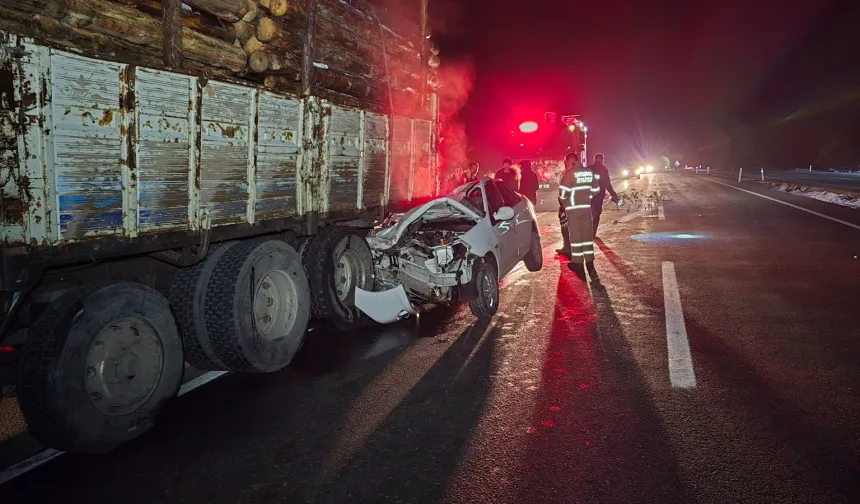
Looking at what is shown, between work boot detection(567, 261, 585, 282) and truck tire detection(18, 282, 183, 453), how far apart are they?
244 inches

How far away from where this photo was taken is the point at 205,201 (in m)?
4.50

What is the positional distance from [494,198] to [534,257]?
178 centimetres

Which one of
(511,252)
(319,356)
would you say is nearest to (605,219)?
(511,252)

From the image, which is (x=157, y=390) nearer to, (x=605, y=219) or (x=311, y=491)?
(x=311, y=491)

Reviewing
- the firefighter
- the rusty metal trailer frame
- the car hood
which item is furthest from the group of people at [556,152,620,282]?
the rusty metal trailer frame

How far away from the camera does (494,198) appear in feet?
26.3

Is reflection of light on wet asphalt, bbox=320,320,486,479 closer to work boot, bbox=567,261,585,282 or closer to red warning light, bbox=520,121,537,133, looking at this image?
work boot, bbox=567,261,585,282

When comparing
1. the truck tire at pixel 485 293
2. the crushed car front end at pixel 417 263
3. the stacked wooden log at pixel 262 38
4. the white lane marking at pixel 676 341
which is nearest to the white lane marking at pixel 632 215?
the white lane marking at pixel 676 341

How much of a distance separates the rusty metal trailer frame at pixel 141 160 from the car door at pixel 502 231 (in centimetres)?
224

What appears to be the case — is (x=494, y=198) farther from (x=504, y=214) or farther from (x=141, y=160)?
(x=141, y=160)

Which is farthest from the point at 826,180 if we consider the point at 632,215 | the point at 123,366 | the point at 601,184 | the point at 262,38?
the point at 123,366

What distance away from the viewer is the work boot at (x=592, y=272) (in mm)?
8750

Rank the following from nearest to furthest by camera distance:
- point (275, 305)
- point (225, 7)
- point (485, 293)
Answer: point (225, 7) < point (275, 305) < point (485, 293)

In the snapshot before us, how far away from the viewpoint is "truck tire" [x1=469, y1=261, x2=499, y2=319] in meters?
6.58
